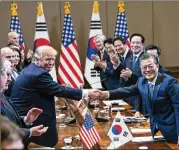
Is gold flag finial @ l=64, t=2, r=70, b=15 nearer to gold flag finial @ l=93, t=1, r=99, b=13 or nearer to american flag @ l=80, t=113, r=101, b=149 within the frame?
gold flag finial @ l=93, t=1, r=99, b=13

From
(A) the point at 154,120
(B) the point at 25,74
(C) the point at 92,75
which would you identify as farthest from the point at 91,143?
(C) the point at 92,75

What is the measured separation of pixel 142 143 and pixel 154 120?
31cm

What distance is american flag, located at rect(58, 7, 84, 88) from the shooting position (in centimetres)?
839

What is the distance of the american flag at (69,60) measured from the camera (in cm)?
839

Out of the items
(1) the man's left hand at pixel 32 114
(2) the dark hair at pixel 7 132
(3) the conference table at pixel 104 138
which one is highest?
(2) the dark hair at pixel 7 132

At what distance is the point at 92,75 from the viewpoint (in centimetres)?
845

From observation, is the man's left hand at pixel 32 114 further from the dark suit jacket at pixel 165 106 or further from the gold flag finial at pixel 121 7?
the gold flag finial at pixel 121 7

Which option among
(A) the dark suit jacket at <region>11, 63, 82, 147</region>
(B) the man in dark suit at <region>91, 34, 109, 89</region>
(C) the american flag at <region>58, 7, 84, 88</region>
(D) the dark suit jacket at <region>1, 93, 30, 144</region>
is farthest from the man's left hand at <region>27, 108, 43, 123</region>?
(C) the american flag at <region>58, 7, 84, 88</region>

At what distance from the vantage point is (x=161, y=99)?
3498mm

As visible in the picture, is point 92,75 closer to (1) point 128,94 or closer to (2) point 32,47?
(2) point 32,47

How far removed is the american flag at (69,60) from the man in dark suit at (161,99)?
4.80 meters

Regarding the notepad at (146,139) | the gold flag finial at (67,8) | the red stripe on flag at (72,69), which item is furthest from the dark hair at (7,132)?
the gold flag finial at (67,8)

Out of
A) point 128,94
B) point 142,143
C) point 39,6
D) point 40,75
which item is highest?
point 39,6

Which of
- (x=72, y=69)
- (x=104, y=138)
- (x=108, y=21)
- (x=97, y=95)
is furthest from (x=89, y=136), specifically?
(x=108, y=21)
